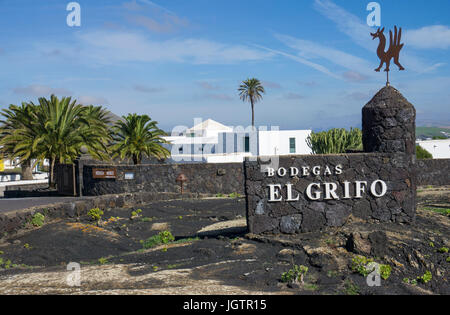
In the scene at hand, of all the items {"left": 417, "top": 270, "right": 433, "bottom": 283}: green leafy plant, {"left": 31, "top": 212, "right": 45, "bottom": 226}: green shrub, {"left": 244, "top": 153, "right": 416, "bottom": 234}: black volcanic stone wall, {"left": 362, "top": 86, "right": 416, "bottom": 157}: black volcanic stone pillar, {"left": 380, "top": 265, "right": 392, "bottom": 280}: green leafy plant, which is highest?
{"left": 362, "top": 86, "right": 416, "bottom": 157}: black volcanic stone pillar

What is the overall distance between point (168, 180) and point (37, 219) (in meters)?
11.1

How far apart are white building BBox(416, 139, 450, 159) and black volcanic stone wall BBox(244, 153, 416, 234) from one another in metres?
46.5

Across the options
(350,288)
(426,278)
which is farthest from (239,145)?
(350,288)

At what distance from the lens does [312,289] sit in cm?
653

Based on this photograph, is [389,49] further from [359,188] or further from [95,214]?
[95,214]

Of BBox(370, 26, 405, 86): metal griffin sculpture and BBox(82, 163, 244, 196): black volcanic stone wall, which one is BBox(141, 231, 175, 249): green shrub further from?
BBox(82, 163, 244, 196): black volcanic stone wall

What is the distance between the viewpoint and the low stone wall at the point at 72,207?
39.2ft

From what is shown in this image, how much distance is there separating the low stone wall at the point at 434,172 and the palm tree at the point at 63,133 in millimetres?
19541

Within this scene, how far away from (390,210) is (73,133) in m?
22.4

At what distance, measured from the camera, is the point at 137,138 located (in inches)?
1169

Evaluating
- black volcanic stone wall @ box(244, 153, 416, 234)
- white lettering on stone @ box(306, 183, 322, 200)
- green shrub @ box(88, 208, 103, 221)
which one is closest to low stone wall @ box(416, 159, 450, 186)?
black volcanic stone wall @ box(244, 153, 416, 234)

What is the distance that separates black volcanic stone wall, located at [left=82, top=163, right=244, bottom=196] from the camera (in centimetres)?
2302

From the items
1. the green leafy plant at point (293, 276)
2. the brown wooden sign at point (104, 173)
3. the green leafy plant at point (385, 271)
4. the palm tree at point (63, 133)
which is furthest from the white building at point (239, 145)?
the green leafy plant at point (293, 276)
